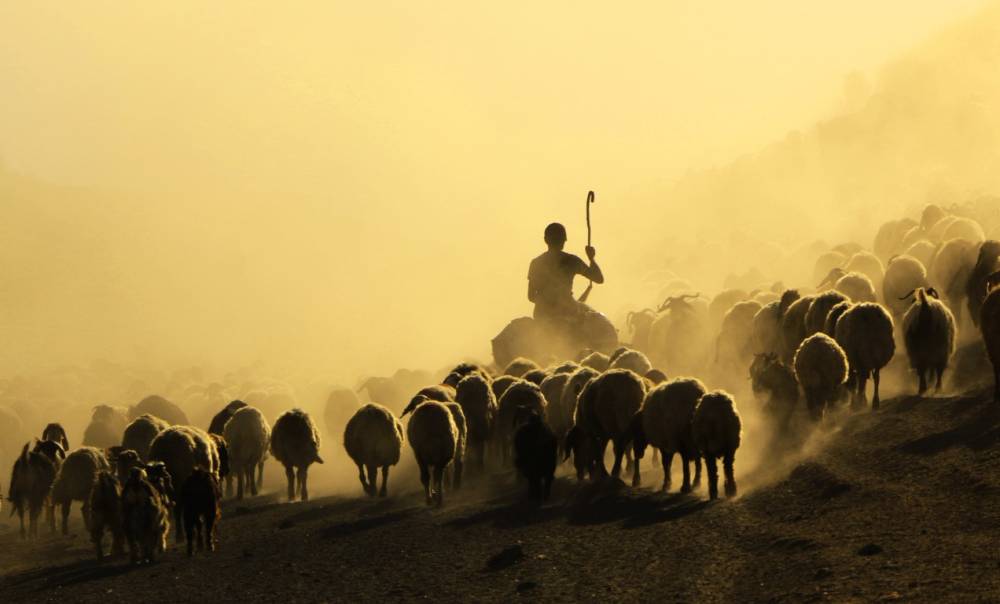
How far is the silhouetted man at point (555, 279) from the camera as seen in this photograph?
38438 millimetres

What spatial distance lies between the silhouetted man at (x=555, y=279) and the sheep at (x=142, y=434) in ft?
36.1

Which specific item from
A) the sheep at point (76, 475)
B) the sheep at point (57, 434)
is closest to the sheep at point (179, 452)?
the sheep at point (76, 475)

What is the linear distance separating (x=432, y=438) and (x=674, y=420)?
4.65 m

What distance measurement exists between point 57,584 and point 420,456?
6880mm

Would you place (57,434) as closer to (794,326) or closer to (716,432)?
(794,326)

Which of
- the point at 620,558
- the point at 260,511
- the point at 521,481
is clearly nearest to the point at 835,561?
the point at 620,558

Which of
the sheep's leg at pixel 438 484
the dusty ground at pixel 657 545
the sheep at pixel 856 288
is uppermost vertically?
the sheep at pixel 856 288

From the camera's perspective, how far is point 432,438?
2586 cm

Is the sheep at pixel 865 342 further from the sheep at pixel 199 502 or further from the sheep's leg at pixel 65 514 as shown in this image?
the sheep's leg at pixel 65 514

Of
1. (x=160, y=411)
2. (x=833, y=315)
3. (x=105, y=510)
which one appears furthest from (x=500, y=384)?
(x=160, y=411)

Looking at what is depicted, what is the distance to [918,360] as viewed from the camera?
89.8ft

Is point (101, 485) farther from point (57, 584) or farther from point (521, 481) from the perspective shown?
point (521, 481)

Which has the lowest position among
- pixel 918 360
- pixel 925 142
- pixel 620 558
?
pixel 620 558

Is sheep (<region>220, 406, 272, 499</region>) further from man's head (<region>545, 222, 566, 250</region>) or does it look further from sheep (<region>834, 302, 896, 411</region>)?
sheep (<region>834, 302, 896, 411</region>)
